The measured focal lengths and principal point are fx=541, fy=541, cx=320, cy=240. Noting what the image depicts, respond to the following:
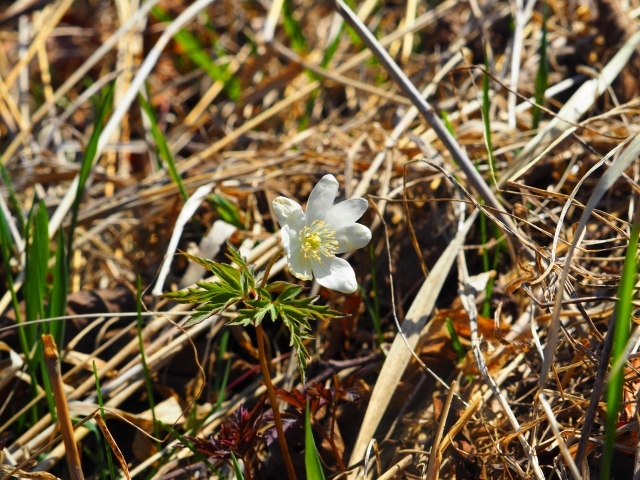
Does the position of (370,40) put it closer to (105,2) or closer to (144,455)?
(144,455)

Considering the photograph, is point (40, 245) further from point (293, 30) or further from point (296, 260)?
point (293, 30)

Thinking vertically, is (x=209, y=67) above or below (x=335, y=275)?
above

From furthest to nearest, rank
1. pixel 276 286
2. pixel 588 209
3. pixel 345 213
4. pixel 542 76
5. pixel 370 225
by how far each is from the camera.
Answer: pixel 542 76
pixel 370 225
pixel 345 213
pixel 276 286
pixel 588 209

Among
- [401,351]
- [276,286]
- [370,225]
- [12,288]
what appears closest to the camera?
[276,286]

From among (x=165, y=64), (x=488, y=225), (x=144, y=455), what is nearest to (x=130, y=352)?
(x=144, y=455)

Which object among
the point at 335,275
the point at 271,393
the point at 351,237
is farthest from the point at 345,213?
the point at 271,393

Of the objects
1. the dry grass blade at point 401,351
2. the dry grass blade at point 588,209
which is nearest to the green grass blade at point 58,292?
the dry grass blade at point 401,351

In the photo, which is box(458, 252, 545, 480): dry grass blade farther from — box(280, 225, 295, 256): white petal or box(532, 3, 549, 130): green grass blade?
box(532, 3, 549, 130): green grass blade
